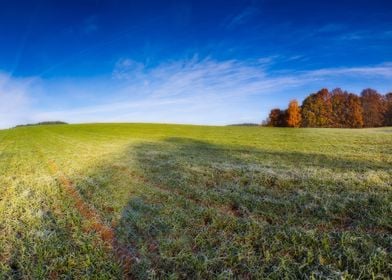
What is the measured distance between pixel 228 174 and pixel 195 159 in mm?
3834

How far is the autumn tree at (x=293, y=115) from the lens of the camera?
65688mm

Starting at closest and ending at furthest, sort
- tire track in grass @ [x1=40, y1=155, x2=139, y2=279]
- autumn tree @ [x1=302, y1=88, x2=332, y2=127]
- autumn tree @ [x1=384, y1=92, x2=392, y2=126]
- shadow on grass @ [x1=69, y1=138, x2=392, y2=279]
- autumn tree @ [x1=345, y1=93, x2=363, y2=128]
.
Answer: shadow on grass @ [x1=69, y1=138, x2=392, y2=279] < tire track in grass @ [x1=40, y1=155, x2=139, y2=279] < autumn tree @ [x1=345, y1=93, x2=363, y2=128] < autumn tree @ [x1=302, y1=88, x2=332, y2=127] < autumn tree @ [x1=384, y1=92, x2=392, y2=126]

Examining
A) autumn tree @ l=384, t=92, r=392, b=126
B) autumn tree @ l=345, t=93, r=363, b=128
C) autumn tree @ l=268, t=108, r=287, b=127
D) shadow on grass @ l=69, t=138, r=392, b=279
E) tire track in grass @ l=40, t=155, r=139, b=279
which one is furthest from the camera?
autumn tree @ l=268, t=108, r=287, b=127

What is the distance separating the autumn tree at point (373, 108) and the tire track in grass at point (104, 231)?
7505 centimetres

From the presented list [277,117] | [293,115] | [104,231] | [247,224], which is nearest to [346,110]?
[293,115]

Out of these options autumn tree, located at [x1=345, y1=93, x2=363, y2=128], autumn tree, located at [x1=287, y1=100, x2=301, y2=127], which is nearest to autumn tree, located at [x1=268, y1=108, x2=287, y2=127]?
autumn tree, located at [x1=287, y1=100, x2=301, y2=127]

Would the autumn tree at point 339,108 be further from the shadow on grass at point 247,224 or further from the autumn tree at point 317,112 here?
the shadow on grass at point 247,224

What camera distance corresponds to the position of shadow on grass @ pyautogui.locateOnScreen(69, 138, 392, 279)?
4180 mm

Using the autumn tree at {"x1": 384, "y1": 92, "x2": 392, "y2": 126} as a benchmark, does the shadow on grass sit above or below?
below

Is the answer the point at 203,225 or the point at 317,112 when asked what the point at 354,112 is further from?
the point at 203,225

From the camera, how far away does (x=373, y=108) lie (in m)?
68.6

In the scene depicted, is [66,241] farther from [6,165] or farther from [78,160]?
[6,165]

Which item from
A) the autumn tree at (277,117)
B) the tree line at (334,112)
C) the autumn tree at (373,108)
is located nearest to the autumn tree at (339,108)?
the tree line at (334,112)

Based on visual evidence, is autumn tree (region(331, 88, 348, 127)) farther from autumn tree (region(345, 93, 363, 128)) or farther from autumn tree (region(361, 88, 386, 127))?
autumn tree (region(361, 88, 386, 127))
